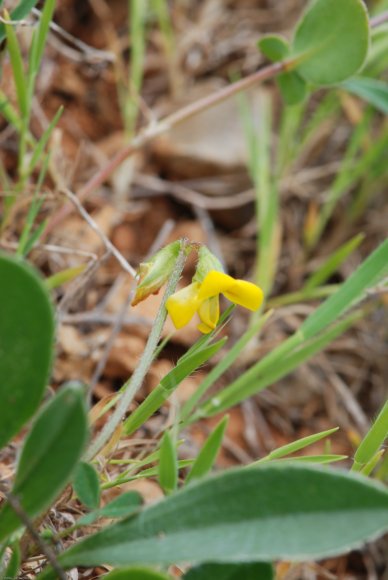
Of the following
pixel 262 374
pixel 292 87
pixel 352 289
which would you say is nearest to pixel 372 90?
pixel 292 87

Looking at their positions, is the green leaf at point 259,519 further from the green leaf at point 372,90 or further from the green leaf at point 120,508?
the green leaf at point 372,90

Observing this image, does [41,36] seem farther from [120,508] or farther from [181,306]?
[120,508]

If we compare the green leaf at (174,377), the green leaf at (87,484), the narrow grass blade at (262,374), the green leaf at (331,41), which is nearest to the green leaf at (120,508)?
the green leaf at (87,484)

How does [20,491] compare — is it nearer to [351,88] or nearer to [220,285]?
[220,285]

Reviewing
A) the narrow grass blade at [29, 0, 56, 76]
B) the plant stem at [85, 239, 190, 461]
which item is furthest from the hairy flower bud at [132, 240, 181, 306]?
the narrow grass blade at [29, 0, 56, 76]

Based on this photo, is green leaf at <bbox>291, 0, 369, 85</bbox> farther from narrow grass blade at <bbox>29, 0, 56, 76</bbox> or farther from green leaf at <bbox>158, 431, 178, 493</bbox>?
green leaf at <bbox>158, 431, 178, 493</bbox>

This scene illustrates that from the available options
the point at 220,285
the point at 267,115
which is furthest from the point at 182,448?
the point at 267,115
